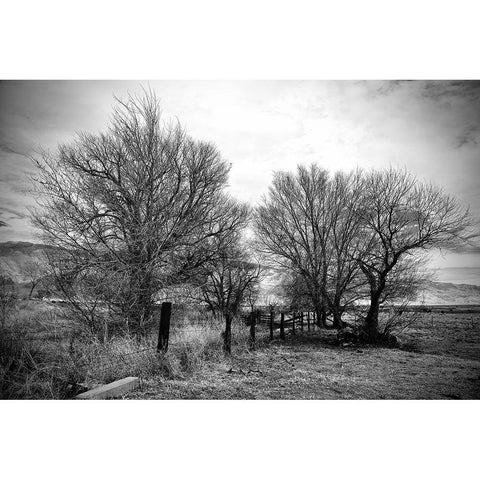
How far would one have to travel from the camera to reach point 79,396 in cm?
296

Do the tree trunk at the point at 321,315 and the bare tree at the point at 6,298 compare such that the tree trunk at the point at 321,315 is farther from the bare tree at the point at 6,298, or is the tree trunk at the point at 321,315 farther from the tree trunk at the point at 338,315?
the bare tree at the point at 6,298

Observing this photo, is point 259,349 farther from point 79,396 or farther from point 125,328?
point 79,396

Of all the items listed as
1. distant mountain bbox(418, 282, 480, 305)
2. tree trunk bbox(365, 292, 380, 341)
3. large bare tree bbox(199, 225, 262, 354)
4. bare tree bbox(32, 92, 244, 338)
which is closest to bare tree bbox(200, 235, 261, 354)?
large bare tree bbox(199, 225, 262, 354)

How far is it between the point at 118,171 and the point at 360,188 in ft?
25.9

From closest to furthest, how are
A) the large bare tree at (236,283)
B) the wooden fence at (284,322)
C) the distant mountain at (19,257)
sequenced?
1. the distant mountain at (19,257)
2. the wooden fence at (284,322)
3. the large bare tree at (236,283)

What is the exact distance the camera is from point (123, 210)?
6090 mm

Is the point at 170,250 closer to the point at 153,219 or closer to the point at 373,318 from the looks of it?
the point at 153,219

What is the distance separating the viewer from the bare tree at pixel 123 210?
552 cm

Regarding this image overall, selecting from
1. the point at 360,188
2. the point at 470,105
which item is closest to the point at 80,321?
the point at 470,105

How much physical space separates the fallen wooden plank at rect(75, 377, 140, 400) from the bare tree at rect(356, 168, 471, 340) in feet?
22.4

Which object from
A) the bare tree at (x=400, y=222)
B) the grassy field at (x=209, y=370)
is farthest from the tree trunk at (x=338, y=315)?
the grassy field at (x=209, y=370)

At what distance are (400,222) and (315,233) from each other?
4364mm

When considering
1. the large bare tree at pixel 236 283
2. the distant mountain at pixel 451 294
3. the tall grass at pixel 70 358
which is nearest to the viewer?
the tall grass at pixel 70 358

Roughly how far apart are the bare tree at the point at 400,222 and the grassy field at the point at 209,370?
2.82 m
